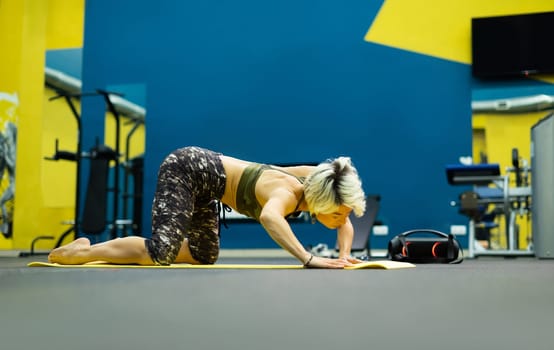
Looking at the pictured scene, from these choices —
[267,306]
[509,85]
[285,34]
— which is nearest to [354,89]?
[285,34]

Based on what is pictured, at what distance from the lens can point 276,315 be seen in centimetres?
123

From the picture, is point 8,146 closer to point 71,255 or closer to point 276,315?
point 71,255

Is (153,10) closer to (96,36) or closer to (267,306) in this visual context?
(96,36)

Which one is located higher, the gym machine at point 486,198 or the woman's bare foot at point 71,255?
the gym machine at point 486,198

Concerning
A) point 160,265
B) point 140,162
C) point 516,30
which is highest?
point 516,30

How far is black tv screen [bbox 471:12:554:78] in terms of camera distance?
23.8ft

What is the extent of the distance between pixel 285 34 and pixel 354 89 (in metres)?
1.15

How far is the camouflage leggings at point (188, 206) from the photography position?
3.04 m

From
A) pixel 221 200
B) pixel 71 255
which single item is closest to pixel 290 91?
pixel 221 200

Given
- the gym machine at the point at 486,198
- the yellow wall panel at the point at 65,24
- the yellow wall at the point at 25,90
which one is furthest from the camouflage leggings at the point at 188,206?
the yellow wall panel at the point at 65,24

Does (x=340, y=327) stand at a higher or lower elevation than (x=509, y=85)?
lower

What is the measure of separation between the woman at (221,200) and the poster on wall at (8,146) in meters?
5.29

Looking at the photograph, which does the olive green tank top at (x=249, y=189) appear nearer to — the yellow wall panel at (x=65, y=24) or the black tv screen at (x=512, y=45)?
the black tv screen at (x=512, y=45)

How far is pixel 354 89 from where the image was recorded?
25.5 ft
